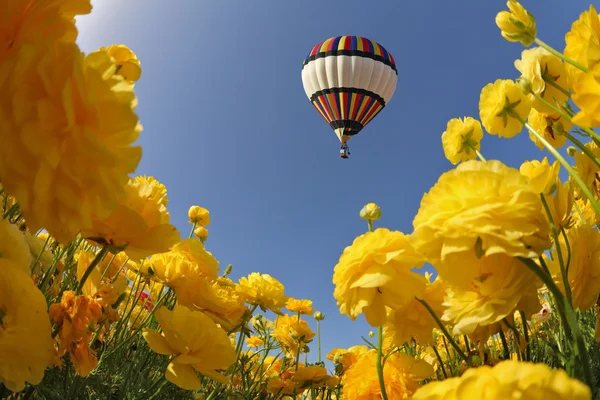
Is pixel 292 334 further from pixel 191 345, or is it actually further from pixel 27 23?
pixel 27 23

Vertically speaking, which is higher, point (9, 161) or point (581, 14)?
point (581, 14)

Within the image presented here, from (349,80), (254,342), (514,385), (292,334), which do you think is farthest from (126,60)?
(349,80)

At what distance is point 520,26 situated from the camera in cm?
84

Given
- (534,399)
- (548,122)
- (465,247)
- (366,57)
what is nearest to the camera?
(534,399)

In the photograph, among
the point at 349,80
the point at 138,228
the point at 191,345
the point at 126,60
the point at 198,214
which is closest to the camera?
the point at 138,228

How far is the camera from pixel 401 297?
64cm

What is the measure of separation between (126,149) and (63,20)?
0.42ft

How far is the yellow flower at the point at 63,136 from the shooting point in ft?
1.10

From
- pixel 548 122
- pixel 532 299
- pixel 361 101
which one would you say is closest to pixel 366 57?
pixel 361 101

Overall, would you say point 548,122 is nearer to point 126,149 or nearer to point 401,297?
point 401,297

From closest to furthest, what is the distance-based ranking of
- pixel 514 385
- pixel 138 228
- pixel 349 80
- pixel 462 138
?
pixel 514 385
pixel 138 228
pixel 462 138
pixel 349 80

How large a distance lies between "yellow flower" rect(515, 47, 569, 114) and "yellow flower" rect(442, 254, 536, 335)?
0.47 meters

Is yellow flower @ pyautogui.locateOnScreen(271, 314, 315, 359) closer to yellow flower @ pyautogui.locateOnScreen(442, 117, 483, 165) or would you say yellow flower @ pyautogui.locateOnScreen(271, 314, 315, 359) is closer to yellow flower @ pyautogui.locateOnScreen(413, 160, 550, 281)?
yellow flower @ pyautogui.locateOnScreen(442, 117, 483, 165)

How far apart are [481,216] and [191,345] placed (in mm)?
608
